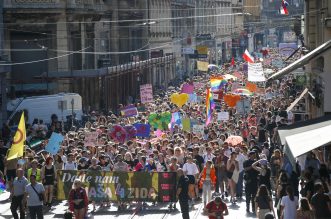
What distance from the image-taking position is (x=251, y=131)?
36000 mm

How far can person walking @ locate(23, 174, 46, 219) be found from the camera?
2331 cm

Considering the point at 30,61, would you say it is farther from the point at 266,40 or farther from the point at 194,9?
the point at 266,40

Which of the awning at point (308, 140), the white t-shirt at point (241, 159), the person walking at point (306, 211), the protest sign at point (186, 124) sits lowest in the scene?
the protest sign at point (186, 124)

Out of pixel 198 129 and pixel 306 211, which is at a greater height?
pixel 306 211

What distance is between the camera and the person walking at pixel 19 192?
2403cm

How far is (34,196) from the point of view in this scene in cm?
2336

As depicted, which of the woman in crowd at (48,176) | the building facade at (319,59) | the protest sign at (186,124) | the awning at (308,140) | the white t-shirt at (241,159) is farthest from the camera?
the protest sign at (186,124)

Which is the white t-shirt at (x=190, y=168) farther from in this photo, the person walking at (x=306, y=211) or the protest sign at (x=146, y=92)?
the protest sign at (x=146, y=92)

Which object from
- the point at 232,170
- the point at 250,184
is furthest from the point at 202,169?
the point at 250,184

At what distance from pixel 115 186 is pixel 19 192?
349 centimetres

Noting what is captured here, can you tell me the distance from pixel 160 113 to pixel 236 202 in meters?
11.6

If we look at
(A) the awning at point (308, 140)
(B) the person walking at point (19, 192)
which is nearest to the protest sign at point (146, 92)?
A: (B) the person walking at point (19, 192)

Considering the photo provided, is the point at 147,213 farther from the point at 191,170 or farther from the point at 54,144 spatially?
the point at 54,144

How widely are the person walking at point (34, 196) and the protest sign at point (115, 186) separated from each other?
3.45 meters
